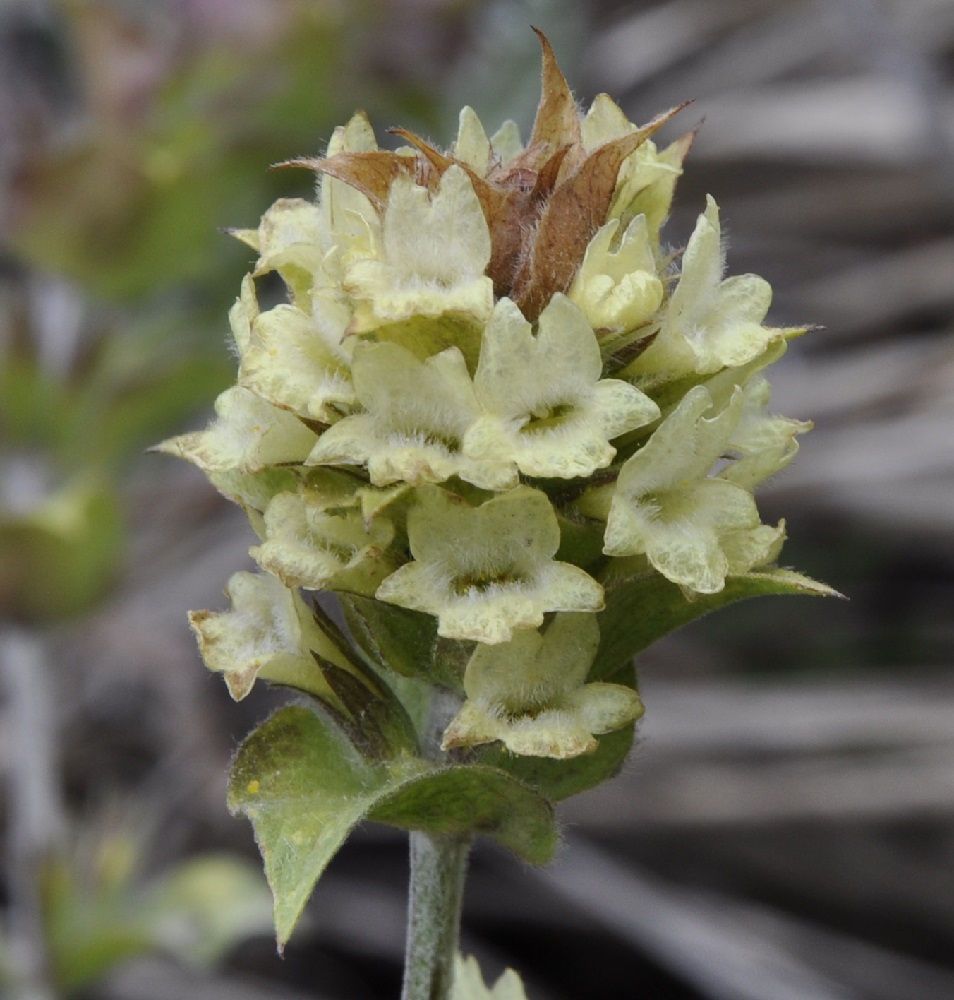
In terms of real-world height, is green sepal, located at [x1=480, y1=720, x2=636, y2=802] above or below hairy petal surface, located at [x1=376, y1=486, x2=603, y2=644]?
below

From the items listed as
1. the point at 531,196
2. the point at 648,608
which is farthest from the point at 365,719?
the point at 531,196

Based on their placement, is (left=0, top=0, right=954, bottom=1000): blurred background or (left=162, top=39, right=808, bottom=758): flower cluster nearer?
(left=162, top=39, right=808, bottom=758): flower cluster

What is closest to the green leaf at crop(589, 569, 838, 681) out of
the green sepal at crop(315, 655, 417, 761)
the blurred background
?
the green sepal at crop(315, 655, 417, 761)

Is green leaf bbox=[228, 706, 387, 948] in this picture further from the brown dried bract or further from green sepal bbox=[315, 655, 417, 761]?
the brown dried bract

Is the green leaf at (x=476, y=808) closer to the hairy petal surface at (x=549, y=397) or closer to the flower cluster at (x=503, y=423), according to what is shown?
the flower cluster at (x=503, y=423)

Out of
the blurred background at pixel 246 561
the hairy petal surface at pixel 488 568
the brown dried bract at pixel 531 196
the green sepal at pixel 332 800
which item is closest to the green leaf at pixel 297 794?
the green sepal at pixel 332 800

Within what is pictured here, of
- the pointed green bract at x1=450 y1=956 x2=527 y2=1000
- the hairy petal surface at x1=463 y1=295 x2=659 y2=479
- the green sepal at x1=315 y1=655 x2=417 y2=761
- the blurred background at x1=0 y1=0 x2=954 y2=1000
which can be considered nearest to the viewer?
the hairy petal surface at x1=463 y1=295 x2=659 y2=479

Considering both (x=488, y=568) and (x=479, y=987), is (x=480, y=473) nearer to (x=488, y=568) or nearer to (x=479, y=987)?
(x=488, y=568)
